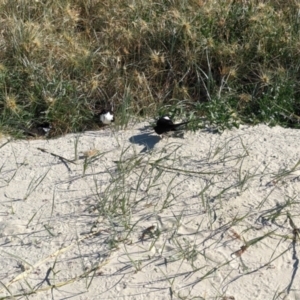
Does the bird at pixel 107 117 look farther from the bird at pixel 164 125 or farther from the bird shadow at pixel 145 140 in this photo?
the bird at pixel 164 125

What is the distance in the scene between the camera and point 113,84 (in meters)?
4.42

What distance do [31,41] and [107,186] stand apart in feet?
4.71

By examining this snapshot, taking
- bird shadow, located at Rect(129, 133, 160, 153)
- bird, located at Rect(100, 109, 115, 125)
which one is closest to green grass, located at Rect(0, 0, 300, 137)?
bird, located at Rect(100, 109, 115, 125)

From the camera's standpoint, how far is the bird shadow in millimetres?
3850

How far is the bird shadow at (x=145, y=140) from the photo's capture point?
3850 mm

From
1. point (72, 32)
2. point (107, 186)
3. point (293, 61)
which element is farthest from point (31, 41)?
point (293, 61)

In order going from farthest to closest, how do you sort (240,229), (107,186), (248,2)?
(248,2), (107,186), (240,229)

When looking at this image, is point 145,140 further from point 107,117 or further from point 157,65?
point 157,65

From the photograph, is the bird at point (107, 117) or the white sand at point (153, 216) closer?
the white sand at point (153, 216)

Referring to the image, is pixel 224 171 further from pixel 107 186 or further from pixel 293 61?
pixel 293 61

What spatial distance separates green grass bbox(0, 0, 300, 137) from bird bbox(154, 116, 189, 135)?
0.22 metres

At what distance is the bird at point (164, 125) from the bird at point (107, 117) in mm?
355

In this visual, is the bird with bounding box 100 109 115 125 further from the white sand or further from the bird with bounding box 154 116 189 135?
the bird with bounding box 154 116 189 135

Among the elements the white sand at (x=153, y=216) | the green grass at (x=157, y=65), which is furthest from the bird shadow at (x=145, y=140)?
the green grass at (x=157, y=65)
